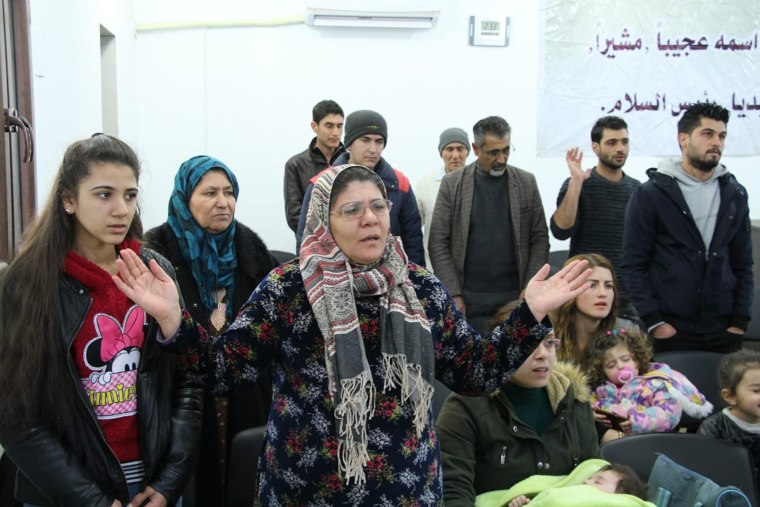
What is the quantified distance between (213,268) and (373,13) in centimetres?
338

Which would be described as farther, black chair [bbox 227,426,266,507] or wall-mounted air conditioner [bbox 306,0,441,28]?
wall-mounted air conditioner [bbox 306,0,441,28]

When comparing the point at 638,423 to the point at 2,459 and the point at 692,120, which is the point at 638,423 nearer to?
the point at 692,120

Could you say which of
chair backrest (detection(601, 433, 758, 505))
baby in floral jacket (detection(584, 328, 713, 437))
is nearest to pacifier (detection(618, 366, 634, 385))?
baby in floral jacket (detection(584, 328, 713, 437))

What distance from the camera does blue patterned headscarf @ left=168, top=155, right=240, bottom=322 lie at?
239 cm

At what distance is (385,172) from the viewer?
3.71 metres

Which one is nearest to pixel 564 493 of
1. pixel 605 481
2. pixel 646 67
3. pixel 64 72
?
pixel 605 481

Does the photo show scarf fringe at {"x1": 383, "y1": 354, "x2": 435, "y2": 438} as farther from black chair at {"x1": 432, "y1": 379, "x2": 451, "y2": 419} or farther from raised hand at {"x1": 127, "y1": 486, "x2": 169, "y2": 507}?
black chair at {"x1": 432, "y1": 379, "x2": 451, "y2": 419}

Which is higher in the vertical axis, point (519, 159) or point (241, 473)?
point (519, 159)

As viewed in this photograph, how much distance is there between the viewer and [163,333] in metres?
1.53

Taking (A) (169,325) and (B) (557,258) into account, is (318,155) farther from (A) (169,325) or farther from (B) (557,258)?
(A) (169,325)

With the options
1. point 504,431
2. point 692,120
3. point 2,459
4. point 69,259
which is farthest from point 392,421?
point 692,120

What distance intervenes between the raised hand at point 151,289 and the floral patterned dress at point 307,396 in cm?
4

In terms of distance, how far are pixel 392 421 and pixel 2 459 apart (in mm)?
1020

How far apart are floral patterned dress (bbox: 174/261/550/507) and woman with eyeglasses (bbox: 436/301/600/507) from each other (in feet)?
1.33
